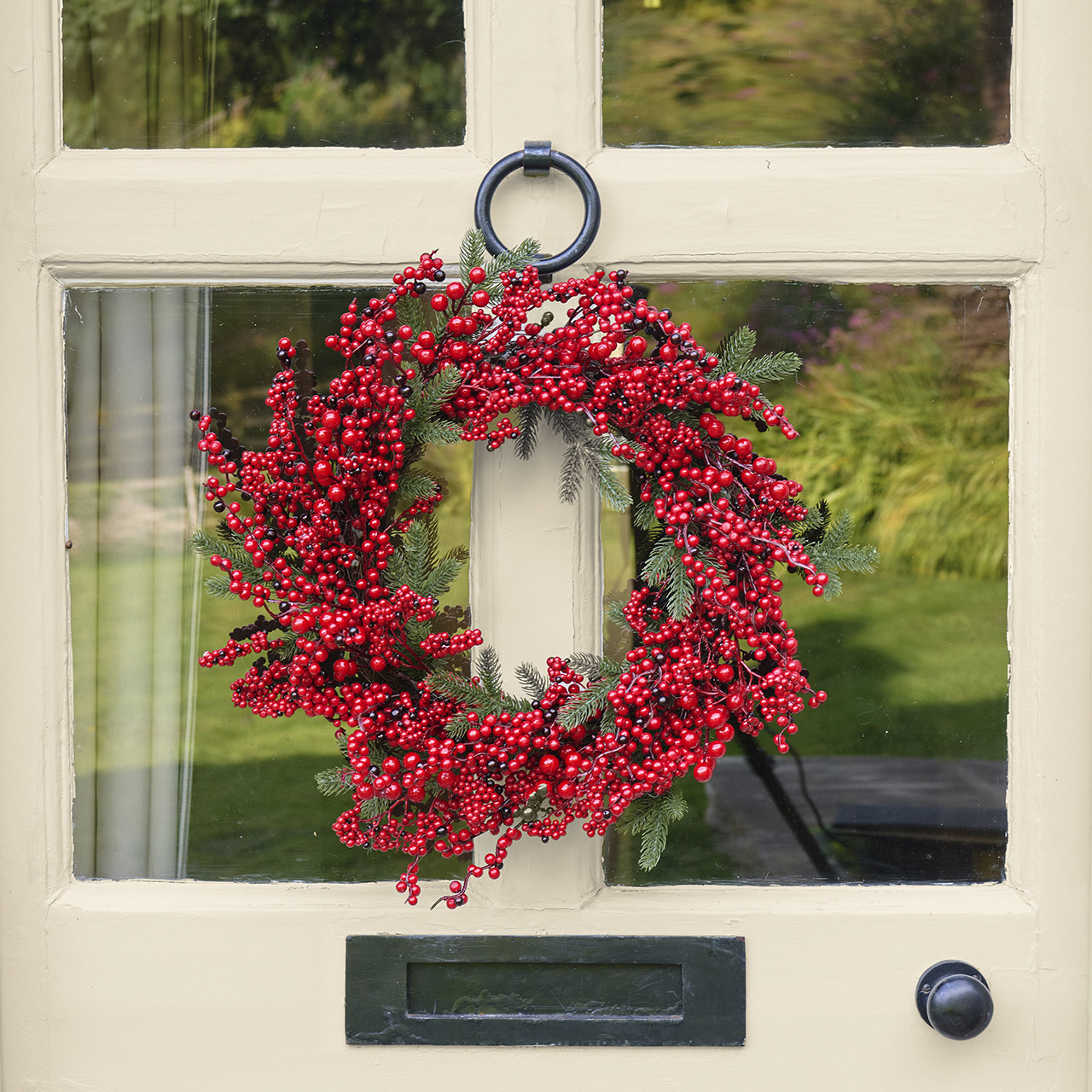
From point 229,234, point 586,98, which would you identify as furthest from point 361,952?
point 586,98

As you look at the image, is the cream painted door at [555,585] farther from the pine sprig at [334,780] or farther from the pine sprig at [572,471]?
the pine sprig at [334,780]

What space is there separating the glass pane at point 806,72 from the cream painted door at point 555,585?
3cm

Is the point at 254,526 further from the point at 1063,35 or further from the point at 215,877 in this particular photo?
the point at 1063,35

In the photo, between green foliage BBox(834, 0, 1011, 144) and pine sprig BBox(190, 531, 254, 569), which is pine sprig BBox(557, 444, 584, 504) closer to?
pine sprig BBox(190, 531, 254, 569)

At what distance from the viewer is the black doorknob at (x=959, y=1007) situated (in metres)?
0.94

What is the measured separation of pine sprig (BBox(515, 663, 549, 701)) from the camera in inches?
→ 36.0

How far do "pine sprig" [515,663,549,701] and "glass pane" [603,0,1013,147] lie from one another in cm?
51

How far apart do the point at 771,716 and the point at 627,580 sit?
20cm

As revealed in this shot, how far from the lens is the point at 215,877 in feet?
3.36

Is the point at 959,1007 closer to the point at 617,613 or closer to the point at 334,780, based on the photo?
the point at 617,613

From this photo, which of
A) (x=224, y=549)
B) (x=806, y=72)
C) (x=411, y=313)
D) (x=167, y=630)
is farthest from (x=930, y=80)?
(x=167, y=630)

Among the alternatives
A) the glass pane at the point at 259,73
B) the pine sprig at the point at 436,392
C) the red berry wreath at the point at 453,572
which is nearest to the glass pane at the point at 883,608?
the red berry wreath at the point at 453,572

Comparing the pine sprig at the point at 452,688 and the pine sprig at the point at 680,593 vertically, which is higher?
the pine sprig at the point at 680,593

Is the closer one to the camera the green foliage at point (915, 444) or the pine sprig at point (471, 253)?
the pine sprig at point (471, 253)
